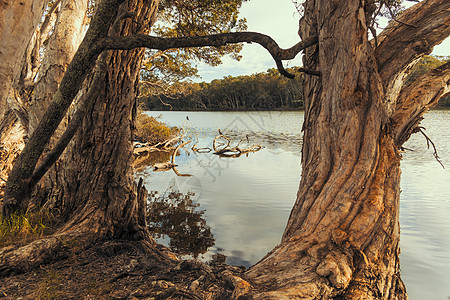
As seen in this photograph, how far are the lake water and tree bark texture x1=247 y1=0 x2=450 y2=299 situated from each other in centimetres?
186

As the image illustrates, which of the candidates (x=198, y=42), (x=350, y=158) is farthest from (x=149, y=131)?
(x=350, y=158)

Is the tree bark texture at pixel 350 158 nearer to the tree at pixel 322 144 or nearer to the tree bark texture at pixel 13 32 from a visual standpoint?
the tree at pixel 322 144

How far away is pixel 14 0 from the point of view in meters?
1.31

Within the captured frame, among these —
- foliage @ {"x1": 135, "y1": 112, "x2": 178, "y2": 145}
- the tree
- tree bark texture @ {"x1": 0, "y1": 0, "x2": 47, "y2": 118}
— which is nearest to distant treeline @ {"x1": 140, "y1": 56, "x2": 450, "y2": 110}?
foliage @ {"x1": 135, "y1": 112, "x2": 178, "y2": 145}

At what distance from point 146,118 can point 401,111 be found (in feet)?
46.0

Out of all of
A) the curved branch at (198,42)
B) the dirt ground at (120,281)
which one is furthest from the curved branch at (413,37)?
A: the dirt ground at (120,281)

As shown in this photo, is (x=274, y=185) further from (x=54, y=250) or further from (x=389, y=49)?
(x=54, y=250)

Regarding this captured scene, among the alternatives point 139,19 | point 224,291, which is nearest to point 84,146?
point 139,19

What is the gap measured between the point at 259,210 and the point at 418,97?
13.2 ft

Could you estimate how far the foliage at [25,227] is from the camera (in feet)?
8.68

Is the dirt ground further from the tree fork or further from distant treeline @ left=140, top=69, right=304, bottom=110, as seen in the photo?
distant treeline @ left=140, top=69, right=304, bottom=110

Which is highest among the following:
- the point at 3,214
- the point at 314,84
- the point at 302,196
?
the point at 314,84

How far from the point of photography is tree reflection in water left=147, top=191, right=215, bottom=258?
14.9 ft

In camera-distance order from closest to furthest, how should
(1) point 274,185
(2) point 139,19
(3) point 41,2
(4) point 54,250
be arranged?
(3) point 41,2 → (4) point 54,250 → (2) point 139,19 → (1) point 274,185
